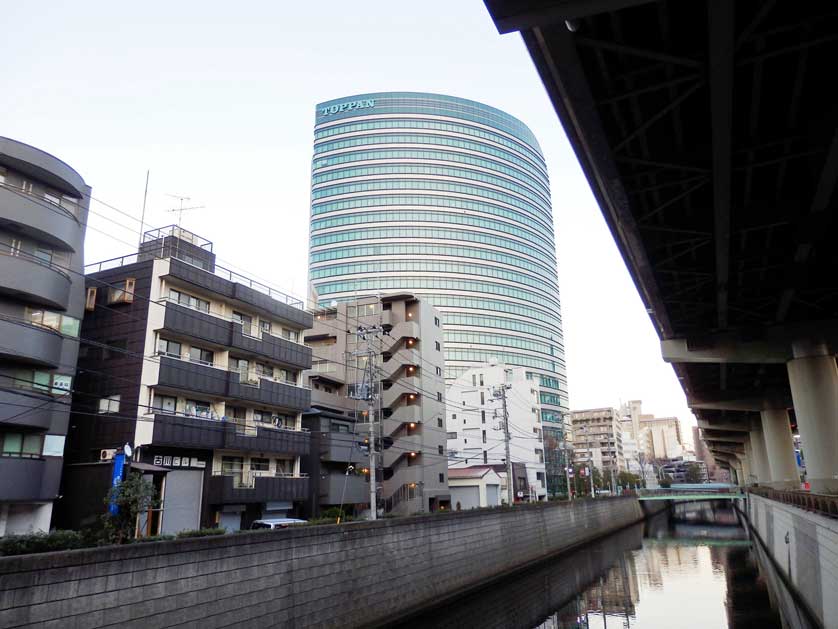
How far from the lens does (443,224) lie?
133m

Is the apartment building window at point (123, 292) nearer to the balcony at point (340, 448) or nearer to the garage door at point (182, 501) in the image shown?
the garage door at point (182, 501)

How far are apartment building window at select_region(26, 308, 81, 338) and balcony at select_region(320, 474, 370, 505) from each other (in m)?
20.7

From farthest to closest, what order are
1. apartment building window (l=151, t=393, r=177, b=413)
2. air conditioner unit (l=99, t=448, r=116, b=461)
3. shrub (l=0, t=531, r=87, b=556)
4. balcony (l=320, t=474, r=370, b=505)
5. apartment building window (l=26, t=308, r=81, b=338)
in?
balcony (l=320, t=474, r=370, b=505) < apartment building window (l=151, t=393, r=177, b=413) < air conditioner unit (l=99, t=448, r=116, b=461) < apartment building window (l=26, t=308, r=81, b=338) < shrub (l=0, t=531, r=87, b=556)

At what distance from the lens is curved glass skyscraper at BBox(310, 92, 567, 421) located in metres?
128

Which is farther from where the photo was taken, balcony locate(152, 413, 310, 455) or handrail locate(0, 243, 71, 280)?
balcony locate(152, 413, 310, 455)

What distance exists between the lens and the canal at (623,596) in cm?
2498

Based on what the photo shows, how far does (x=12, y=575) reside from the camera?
11047 millimetres

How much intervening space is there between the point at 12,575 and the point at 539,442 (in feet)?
288

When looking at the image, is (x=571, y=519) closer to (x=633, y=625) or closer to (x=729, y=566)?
(x=729, y=566)

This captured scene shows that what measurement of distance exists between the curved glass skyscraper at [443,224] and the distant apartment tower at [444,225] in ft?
0.89

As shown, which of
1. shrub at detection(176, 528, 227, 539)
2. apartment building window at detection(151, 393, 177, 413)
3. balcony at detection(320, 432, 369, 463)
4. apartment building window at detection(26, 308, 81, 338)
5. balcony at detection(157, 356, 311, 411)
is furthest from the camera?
balcony at detection(320, 432, 369, 463)

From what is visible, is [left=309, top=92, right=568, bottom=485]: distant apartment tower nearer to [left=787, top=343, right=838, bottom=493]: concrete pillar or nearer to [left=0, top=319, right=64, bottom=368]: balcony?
[left=787, top=343, right=838, bottom=493]: concrete pillar

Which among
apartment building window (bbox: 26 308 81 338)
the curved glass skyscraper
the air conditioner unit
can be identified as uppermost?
the curved glass skyscraper

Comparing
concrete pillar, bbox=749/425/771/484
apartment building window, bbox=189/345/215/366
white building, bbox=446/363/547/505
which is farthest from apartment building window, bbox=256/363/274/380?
concrete pillar, bbox=749/425/771/484
